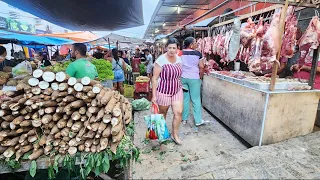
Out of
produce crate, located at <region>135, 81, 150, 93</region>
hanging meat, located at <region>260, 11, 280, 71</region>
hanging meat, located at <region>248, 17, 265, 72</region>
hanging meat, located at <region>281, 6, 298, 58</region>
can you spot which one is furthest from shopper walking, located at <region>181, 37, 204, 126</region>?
produce crate, located at <region>135, 81, 150, 93</region>

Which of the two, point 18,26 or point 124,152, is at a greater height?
point 18,26

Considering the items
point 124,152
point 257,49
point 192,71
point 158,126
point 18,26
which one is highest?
point 18,26

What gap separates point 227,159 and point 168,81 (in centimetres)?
155

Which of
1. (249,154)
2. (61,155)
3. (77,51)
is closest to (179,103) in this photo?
(249,154)

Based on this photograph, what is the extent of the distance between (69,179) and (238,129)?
3209 mm

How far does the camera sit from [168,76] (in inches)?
121

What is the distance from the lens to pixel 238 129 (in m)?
3.56

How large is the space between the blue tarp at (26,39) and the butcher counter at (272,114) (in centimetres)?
793

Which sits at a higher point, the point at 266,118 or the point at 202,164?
the point at 266,118

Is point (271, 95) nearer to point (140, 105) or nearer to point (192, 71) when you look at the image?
point (192, 71)

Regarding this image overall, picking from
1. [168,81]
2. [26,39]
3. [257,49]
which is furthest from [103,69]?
[26,39]

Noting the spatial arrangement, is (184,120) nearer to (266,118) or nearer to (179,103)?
(179,103)

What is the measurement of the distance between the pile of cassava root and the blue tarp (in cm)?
566

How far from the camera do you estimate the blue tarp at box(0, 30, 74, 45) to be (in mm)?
6520
